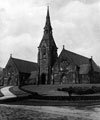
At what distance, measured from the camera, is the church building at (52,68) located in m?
65.1

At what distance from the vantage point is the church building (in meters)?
65.1

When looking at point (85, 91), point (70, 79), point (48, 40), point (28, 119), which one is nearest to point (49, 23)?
point (48, 40)

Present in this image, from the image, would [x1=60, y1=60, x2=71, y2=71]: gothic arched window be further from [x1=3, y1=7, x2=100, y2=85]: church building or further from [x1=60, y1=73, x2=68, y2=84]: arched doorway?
[x1=60, y1=73, x2=68, y2=84]: arched doorway

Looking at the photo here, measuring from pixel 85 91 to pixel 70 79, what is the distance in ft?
69.9

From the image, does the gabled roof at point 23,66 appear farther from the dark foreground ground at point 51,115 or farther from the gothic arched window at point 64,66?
the dark foreground ground at point 51,115

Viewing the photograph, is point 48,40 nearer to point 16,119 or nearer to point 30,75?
point 30,75

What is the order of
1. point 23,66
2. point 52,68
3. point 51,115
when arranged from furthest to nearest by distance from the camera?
point 23,66
point 52,68
point 51,115

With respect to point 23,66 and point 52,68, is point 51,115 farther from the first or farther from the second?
point 23,66

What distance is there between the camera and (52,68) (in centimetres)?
7044

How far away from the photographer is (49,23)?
79.5m

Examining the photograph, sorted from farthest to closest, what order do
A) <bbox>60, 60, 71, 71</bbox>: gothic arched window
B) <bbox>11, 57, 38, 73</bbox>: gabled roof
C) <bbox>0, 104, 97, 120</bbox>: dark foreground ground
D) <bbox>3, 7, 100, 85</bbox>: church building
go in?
<bbox>11, 57, 38, 73</bbox>: gabled roof → <bbox>60, 60, 71, 71</bbox>: gothic arched window → <bbox>3, 7, 100, 85</bbox>: church building → <bbox>0, 104, 97, 120</bbox>: dark foreground ground

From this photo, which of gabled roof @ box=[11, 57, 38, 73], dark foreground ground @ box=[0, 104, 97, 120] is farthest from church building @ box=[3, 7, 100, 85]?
dark foreground ground @ box=[0, 104, 97, 120]

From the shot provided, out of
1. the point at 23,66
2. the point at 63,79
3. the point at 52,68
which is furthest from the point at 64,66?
the point at 23,66

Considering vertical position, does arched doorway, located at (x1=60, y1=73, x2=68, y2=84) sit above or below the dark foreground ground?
above
